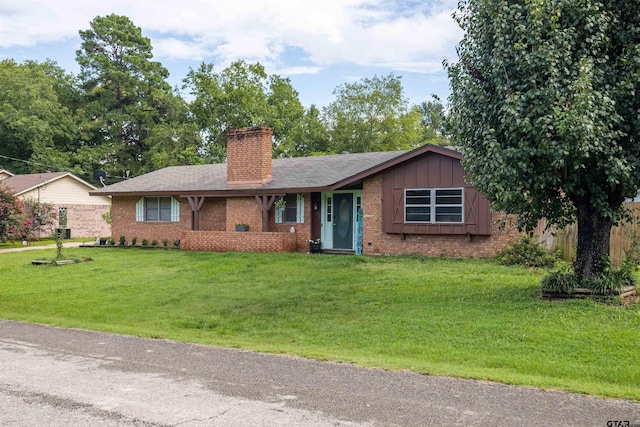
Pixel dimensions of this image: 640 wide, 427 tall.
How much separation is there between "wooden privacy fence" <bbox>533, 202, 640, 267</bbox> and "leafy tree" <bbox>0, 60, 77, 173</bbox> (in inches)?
1478

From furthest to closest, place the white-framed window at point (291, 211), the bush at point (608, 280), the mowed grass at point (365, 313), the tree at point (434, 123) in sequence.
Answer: the white-framed window at point (291, 211) < the tree at point (434, 123) < the bush at point (608, 280) < the mowed grass at point (365, 313)

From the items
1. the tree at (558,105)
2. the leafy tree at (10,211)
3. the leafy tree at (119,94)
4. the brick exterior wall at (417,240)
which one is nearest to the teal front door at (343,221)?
the brick exterior wall at (417,240)

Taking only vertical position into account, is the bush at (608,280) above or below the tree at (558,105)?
below

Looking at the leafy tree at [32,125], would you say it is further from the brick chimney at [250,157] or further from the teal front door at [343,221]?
the teal front door at [343,221]

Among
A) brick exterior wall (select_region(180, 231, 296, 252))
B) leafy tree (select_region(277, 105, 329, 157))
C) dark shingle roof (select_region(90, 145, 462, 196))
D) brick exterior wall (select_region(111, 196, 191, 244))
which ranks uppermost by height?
leafy tree (select_region(277, 105, 329, 157))

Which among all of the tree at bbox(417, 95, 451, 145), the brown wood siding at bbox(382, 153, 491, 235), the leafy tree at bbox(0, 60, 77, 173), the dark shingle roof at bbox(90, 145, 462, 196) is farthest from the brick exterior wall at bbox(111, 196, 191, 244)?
the leafy tree at bbox(0, 60, 77, 173)

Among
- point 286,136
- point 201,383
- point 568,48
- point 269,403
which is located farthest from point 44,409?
point 286,136

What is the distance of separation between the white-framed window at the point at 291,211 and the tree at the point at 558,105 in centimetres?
1077

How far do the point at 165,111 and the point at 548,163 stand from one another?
4302 cm

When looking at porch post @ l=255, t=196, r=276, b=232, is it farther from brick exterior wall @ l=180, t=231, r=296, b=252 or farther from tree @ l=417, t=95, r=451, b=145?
tree @ l=417, t=95, r=451, b=145

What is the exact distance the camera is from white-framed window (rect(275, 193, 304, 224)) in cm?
2056

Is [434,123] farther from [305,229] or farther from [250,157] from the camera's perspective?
[305,229]

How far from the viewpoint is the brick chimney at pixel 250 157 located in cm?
2178

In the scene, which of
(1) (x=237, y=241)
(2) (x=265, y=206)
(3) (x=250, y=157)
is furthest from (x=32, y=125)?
(2) (x=265, y=206)
